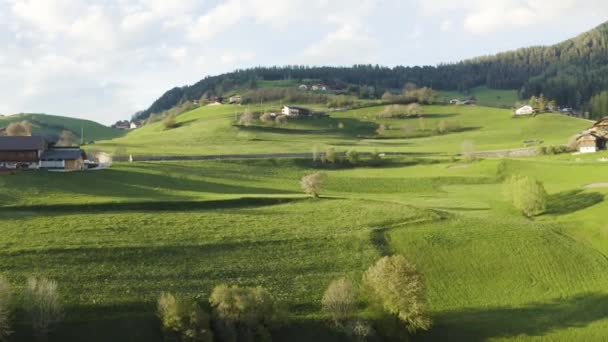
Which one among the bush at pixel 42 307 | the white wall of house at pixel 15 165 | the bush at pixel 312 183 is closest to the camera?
the bush at pixel 42 307

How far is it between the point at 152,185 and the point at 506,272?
4336cm

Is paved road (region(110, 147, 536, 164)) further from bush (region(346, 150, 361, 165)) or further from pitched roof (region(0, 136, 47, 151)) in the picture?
pitched roof (region(0, 136, 47, 151))

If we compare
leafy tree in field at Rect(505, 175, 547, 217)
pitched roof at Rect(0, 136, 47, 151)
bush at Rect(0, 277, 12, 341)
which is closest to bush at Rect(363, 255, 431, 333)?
bush at Rect(0, 277, 12, 341)

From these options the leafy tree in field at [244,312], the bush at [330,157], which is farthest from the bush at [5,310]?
the bush at [330,157]

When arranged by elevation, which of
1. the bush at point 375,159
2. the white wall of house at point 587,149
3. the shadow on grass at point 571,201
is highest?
the white wall of house at point 587,149

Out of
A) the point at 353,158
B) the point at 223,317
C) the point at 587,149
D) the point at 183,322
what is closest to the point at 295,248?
the point at 223,317

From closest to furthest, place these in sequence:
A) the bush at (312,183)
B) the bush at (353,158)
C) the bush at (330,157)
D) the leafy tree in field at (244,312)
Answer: the leafy tree in field at (244,312) < the bush at (312,183) < the bush at (330,157) < the bush at (353,158)

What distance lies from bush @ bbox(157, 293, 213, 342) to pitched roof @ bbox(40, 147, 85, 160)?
151ft

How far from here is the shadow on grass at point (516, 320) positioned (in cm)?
4247

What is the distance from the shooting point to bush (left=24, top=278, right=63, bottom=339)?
36.9m

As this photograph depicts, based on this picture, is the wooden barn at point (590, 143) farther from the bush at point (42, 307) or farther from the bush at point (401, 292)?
the bush at point (42, 307)

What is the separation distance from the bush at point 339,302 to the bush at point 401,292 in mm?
2240

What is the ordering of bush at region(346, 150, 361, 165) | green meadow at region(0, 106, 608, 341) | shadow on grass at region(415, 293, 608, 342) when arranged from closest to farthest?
shadow on grass at region(415, 293, 608, 342) < green meadow at region(0, 106, 608, 341) < bush at region(346, 150, 361, 165)

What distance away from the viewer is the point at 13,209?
56.7 metres
